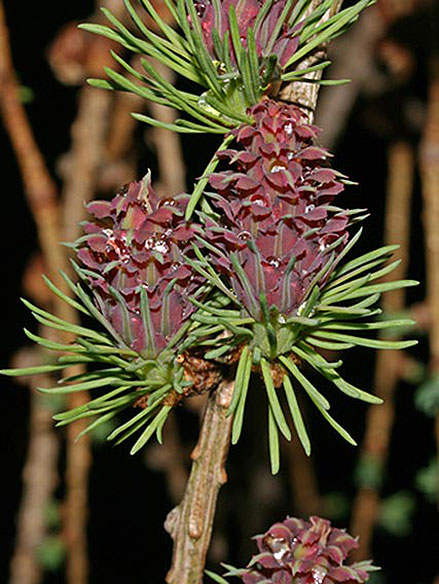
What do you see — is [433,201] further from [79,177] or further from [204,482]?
[204,482]

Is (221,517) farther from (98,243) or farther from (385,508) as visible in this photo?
(98,243)

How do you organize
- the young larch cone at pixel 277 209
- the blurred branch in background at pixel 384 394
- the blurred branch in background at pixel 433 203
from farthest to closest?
the blurred branch in background at pixel 384 394
the blurred branch in background at pixel 433 203
the young larch cone at pixel 277 209

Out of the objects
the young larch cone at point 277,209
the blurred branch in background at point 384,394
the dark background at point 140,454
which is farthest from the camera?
the dark background at point 140,454

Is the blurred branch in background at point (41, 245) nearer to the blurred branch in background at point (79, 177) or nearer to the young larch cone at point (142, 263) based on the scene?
the blurred branch in background at point (79, 177)

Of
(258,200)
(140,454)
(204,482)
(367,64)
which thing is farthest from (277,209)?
(140,454)

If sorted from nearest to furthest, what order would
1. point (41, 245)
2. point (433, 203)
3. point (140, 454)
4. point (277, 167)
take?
point (277, 167) → point (433, 203) → point (41, 245) → point (140, 454)

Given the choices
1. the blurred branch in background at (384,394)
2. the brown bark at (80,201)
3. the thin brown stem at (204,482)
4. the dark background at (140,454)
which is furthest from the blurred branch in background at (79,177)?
the thin brown stem at (204,482)

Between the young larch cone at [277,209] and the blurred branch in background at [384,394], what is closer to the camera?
the young larch cone at [277,209]
